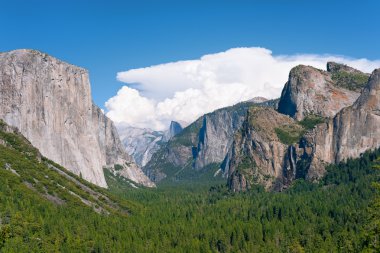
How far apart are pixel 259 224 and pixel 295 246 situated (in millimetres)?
43918

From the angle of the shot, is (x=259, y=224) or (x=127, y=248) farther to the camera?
(x=259, y=224)

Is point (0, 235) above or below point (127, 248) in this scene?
above

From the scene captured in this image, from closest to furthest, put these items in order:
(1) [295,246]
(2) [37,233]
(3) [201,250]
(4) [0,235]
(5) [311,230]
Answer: (4) [0,235], (2) [37,233], (1) [295,246], (3) [201,250], (5) [311,230]

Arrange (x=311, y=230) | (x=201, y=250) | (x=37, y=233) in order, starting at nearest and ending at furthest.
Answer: (x=37, y=233)
(x=201, y=250)
(x=311, y=230)

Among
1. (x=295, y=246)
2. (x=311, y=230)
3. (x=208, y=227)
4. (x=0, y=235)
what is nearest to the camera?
(x=0, y=235)

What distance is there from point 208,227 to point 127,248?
4865cm

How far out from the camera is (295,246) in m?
153

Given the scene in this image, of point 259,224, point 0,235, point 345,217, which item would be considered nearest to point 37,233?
point 0,235

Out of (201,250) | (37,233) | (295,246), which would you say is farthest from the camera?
(201,250)

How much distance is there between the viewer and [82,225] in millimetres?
166875

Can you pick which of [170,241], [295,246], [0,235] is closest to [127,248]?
[170,241]

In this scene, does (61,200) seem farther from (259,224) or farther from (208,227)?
(259,224)

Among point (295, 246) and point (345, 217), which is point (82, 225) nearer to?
point (295, 246)

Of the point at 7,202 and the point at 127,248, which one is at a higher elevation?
the point at 7,202
